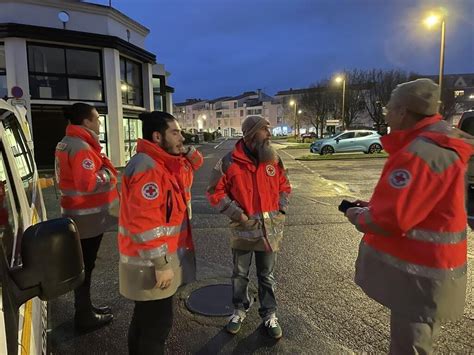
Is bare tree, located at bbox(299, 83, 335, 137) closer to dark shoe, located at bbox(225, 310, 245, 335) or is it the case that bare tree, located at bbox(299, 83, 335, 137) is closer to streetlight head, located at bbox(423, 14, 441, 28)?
streetlight head, located at bbox(423, 14, 441, 28)

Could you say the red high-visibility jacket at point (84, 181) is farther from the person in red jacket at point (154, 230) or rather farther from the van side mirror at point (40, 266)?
the van side mirror at point (40, 266)

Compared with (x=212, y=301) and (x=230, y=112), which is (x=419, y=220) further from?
(x=230, y=112)

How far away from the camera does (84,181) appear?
320cm

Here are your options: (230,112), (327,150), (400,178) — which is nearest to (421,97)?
(400,178)

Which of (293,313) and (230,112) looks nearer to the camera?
(293,313)

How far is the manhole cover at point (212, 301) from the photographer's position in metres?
3.83

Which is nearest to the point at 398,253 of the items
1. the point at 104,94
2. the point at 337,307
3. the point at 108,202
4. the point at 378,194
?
the point at 378,194

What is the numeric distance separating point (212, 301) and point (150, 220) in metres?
2.03

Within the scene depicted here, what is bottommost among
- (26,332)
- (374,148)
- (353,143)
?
(374,148)

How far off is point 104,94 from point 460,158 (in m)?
16.6

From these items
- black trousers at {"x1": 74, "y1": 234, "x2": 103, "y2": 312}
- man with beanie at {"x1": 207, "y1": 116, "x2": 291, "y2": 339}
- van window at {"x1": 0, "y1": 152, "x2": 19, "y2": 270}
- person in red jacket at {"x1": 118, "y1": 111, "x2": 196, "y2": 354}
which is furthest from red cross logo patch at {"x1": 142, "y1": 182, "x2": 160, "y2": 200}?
black trousers at {"x1": 74, "y1": 234, "x2": 103, "y2": 312}

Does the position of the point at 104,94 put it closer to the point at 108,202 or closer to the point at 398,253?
the point at 108,202

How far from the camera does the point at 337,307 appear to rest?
3.90 meters

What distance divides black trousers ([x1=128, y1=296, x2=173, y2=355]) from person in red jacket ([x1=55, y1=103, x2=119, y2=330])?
1.10 meters
